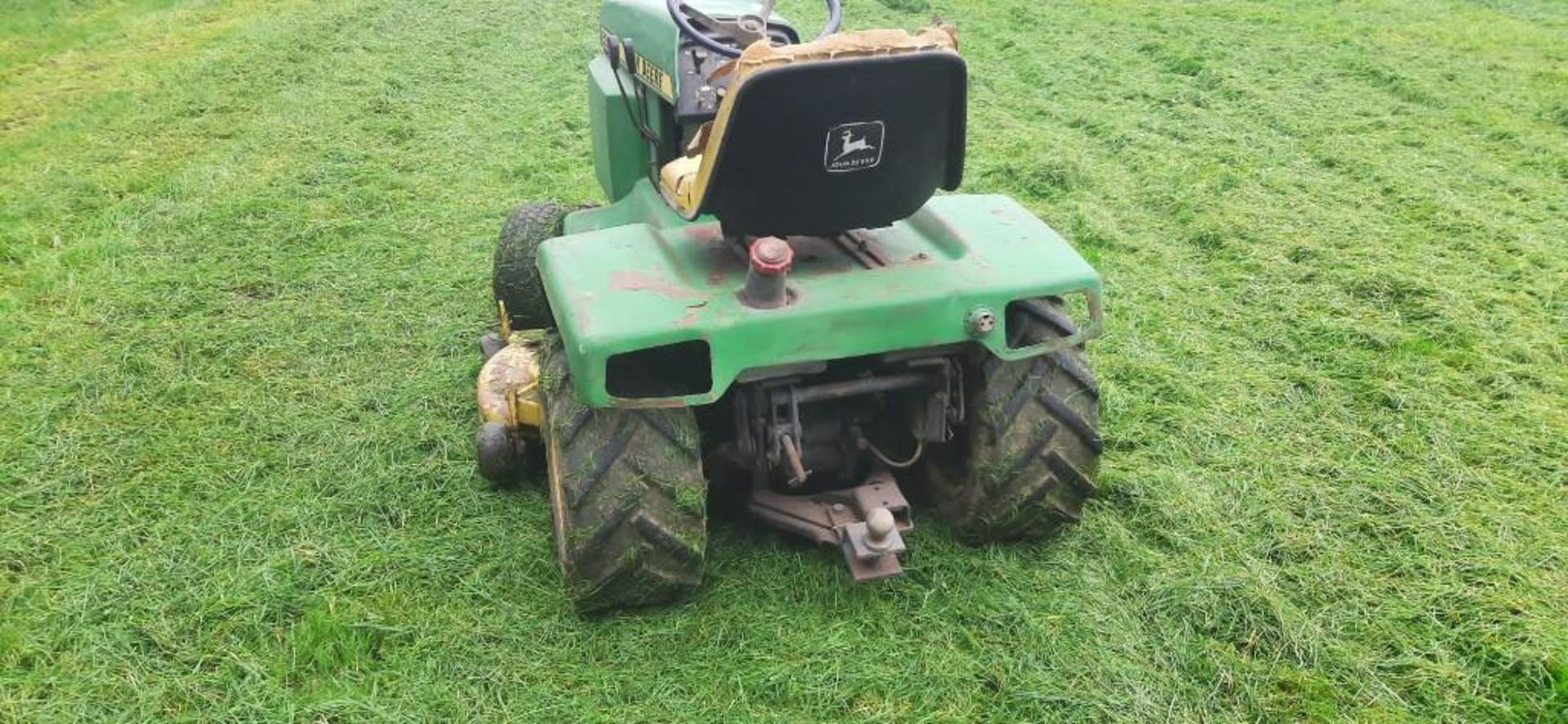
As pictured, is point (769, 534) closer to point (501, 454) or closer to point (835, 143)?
point (501, 454)

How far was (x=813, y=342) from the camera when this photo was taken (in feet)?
9.18

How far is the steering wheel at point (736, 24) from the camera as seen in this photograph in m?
3.50

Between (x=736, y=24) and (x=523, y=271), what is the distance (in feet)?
4.37

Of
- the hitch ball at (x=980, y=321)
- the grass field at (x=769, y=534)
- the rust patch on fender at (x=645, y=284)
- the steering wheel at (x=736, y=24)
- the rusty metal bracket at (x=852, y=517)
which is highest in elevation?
the steering wheel at (x=736, y=24)

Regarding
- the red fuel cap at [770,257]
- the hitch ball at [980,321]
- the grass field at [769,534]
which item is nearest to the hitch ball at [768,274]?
the red fuel cap at [770,257]

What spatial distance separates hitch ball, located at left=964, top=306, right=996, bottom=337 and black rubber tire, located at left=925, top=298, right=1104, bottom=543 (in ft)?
0.68

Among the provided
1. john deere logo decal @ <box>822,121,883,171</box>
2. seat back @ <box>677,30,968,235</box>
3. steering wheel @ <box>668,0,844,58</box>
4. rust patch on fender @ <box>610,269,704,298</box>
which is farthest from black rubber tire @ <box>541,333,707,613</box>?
steering wheel @ <box>668,0,844,58</box>

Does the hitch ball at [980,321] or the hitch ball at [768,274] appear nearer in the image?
the hitch ball at [768,274]

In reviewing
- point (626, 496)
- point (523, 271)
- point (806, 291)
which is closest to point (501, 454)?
point (626, 496)

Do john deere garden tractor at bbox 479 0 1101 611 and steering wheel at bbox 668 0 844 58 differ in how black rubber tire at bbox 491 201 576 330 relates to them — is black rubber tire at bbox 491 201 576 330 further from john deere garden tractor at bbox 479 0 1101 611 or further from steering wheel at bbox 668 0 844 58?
steering wheel at bbox 668 0 844 58

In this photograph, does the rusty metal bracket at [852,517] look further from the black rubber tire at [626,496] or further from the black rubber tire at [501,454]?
the black rubber tire at [501,454]

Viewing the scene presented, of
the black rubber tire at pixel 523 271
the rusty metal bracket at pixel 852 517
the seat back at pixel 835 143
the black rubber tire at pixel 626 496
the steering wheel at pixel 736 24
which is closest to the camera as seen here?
the seat back at pixel 835 143

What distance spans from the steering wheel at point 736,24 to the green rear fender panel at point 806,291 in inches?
25.1

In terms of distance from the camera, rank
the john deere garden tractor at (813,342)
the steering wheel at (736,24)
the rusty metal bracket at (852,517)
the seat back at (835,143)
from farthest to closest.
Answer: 1. the steering wheel at (736,24)
2. the rusty metal bracket at (852,517)
3. the john deere garden tractor at (813,342)
4. the seat back at (835,143)
